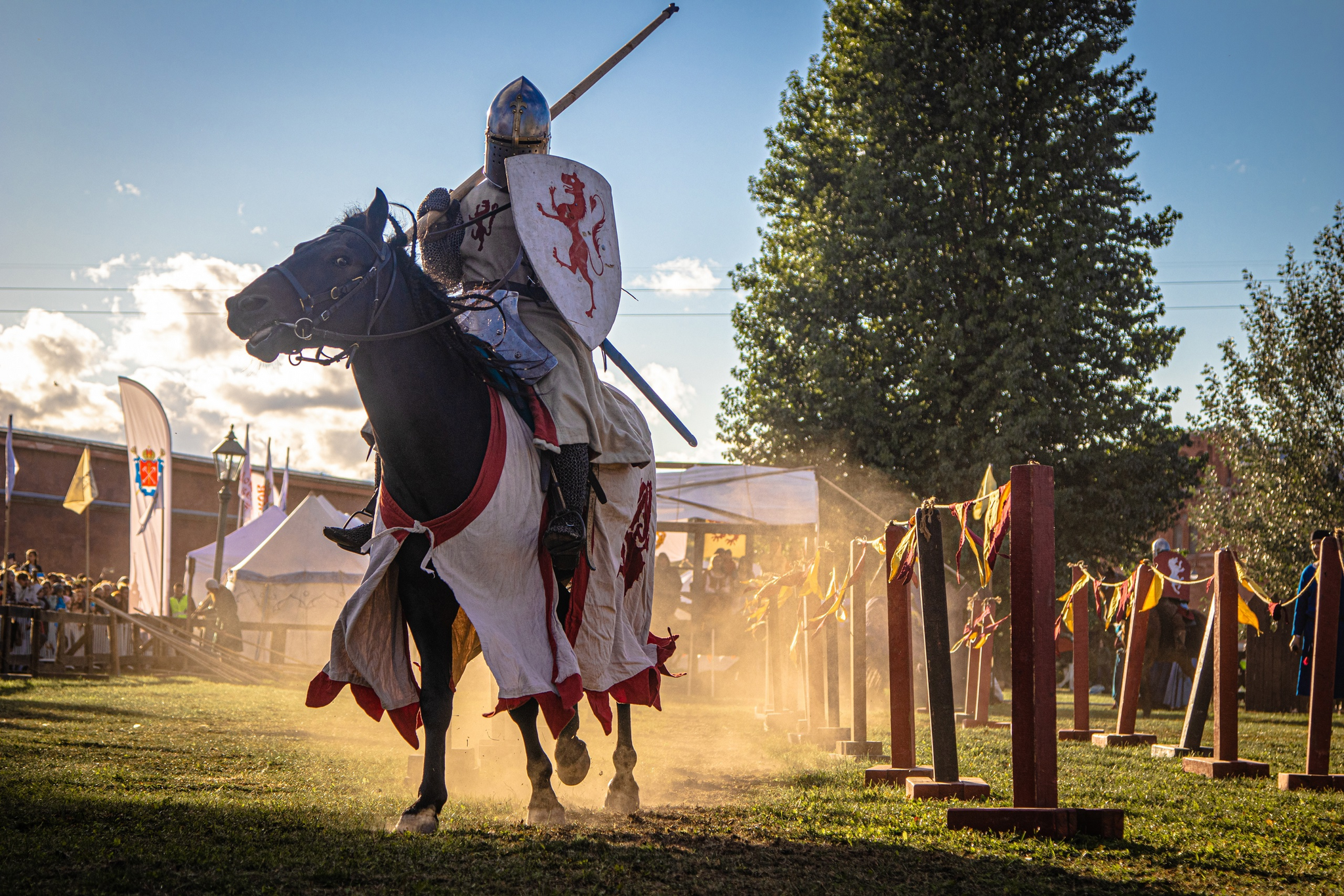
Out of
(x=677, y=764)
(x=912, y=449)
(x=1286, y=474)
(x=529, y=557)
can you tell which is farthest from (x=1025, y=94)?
(x=529, y=557)

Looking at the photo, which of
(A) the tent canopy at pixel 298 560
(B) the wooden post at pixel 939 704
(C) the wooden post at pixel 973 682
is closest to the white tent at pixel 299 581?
(A) the tent canopy at pixel 298 560

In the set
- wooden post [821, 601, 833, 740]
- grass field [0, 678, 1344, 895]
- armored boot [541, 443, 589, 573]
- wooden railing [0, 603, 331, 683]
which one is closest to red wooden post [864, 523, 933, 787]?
grass field [0, 678, 1344, 895]

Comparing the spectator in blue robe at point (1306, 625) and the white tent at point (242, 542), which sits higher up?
the white tent at point (242, 542)

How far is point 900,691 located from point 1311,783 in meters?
2.70

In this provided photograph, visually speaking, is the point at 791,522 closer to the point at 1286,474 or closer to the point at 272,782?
the point at 272,782

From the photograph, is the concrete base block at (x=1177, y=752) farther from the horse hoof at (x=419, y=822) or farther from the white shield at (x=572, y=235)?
the horse hoof at (x=419, y=822)

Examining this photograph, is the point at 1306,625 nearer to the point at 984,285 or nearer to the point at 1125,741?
the point at 1125,741

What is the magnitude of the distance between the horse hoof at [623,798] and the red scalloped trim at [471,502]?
72.1 inches

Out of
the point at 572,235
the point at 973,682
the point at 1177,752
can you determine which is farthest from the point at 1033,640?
the point at 973,682

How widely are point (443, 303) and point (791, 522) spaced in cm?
1396

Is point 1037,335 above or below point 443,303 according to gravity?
above

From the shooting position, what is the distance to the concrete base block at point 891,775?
6.26m

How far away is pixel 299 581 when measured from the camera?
2373cm

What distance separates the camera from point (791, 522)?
60.8ft
